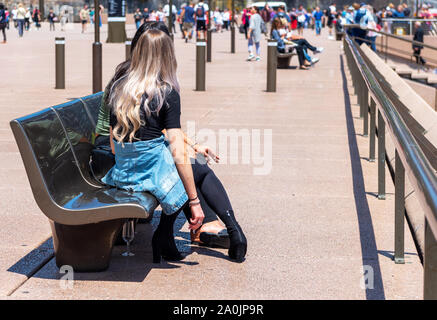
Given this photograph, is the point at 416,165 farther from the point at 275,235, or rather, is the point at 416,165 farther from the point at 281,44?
the point at 281,44

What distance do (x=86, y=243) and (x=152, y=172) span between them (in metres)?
0.56

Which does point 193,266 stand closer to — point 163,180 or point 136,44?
point 163,180

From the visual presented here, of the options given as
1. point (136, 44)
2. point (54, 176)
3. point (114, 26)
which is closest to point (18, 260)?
point (54, 176)

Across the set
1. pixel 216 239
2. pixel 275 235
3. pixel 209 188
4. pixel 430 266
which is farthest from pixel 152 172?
pixel 430 266

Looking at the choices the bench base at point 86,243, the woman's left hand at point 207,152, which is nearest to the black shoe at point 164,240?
the bench base at point 86,243

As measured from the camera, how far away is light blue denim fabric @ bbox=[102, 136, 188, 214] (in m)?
4.73

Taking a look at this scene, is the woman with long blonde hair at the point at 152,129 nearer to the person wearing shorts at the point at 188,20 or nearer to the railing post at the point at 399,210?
the railing post at the point at 399,210

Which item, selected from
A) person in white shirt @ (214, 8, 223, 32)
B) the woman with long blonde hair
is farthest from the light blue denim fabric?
person in white shirt @ (214, 8, 223, 32)

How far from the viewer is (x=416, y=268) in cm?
483

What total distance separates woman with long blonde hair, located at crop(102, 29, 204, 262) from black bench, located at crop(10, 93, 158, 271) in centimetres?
13

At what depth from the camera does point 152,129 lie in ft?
15.5

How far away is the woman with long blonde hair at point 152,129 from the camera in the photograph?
4.65m

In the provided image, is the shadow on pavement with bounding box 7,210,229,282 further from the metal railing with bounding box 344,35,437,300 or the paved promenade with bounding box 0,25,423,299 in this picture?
the metal railing with bounding box 344,35,437,300
